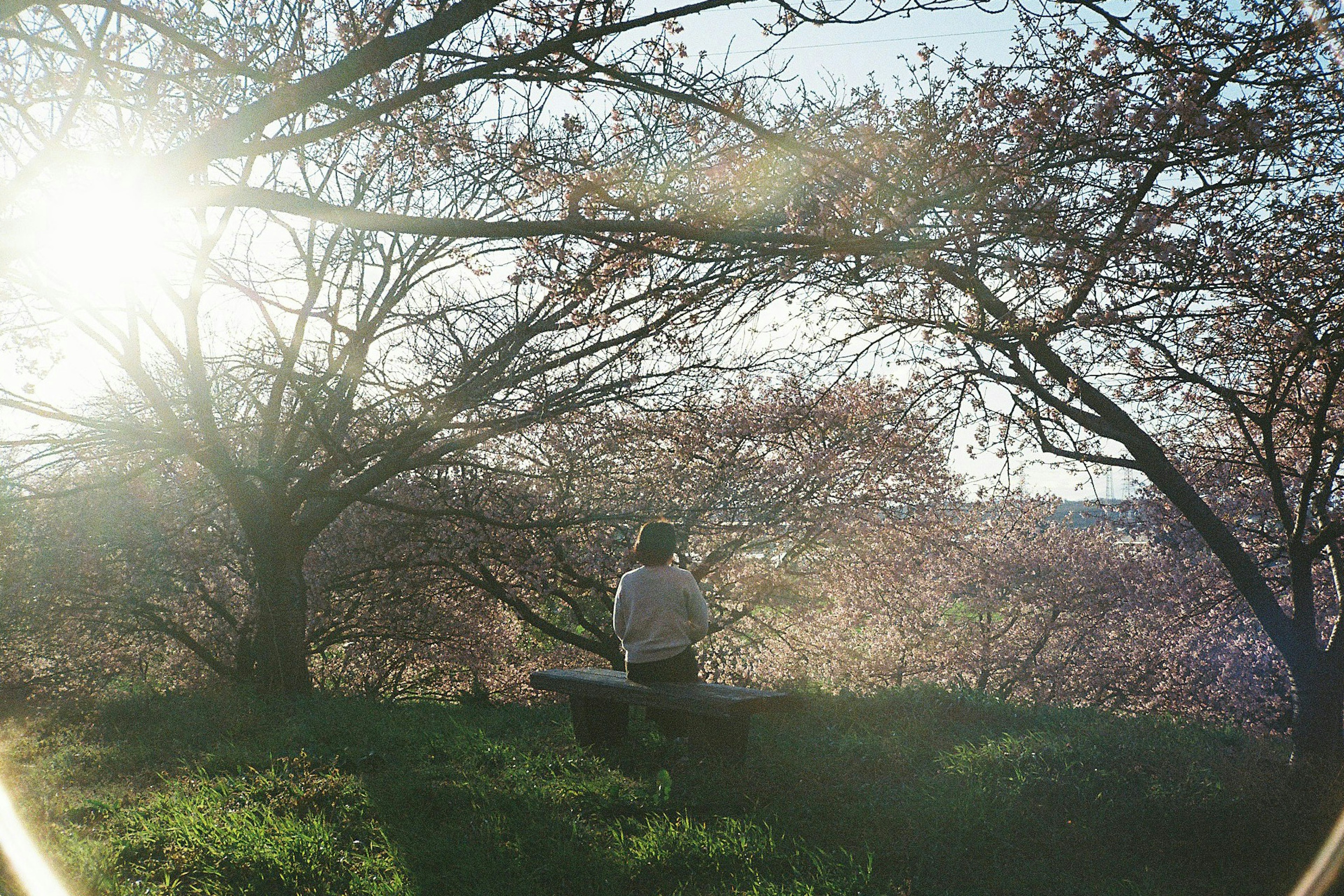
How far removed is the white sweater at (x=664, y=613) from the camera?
599cm

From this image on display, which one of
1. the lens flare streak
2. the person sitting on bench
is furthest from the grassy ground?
the person sitting on bench

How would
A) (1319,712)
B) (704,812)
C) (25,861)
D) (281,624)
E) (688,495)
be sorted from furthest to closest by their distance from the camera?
(688,495), (281,624), (1319,712), (704,812), (25,861)

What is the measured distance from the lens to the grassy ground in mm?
3855

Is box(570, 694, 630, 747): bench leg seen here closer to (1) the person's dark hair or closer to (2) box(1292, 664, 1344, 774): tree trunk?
(1) the person's dark hair

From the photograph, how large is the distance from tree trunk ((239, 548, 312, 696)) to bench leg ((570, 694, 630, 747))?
5.25 meters

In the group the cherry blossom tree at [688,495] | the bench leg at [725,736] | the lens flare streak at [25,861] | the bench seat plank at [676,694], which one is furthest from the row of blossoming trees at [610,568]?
the lens flare streak at [25,861]

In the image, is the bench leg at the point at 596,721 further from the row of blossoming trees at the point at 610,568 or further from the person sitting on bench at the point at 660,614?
the row of blossoming trees at the point at 610,568

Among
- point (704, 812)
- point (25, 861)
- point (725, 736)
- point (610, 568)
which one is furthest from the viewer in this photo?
point (610, 568)

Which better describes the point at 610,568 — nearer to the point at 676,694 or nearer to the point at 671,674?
the point at 671,674

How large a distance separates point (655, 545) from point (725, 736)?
53.3 inches

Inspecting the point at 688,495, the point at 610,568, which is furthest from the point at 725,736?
the point at 610,568

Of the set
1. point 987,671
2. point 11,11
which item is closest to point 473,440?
point 11,11

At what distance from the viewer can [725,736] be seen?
5422 mm

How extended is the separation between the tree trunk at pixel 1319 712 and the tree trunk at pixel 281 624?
9.53 metres
